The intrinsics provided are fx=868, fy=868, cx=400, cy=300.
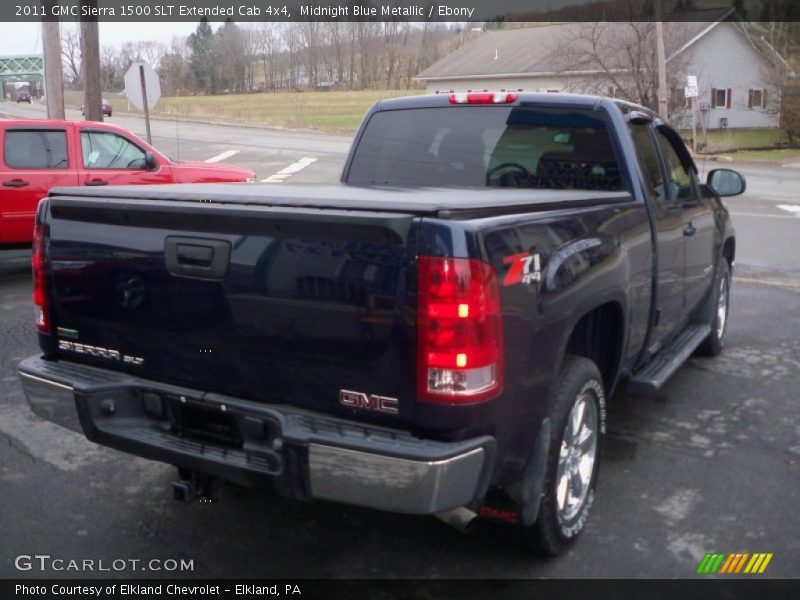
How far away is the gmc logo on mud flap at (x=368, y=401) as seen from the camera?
2879 millimetres

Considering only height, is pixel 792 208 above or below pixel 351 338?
below

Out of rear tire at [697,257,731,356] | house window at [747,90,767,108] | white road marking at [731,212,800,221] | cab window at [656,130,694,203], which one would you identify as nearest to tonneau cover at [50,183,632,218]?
cab window at [656,130,694,203]

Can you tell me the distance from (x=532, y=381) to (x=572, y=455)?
0.65m

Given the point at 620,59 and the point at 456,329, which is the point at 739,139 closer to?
the point at 620,59

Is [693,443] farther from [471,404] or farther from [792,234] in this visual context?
[792,234]

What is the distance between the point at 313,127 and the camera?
44031mm

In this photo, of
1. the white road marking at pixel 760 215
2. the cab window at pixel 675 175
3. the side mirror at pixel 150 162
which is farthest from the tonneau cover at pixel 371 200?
the white road marking at pixel 760 215

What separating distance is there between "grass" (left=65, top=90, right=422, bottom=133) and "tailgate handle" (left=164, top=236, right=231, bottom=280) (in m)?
40.5

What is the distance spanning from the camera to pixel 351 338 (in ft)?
9.48

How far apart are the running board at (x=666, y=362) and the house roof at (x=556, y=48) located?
3689 centimetres

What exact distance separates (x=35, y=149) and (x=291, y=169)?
16246mm

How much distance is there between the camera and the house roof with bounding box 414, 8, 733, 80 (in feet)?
136

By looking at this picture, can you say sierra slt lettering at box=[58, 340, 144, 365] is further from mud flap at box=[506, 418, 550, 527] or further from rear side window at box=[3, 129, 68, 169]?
rear side window at box=[3, 129, 68, 169]

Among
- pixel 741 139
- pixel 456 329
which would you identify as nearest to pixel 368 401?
pixel 456 329
